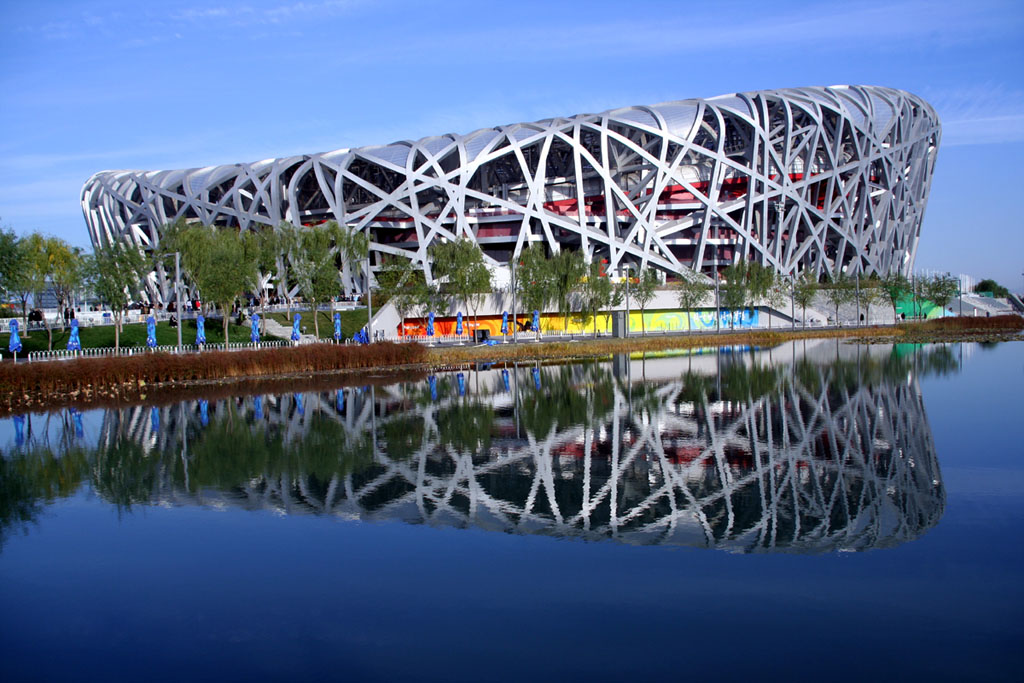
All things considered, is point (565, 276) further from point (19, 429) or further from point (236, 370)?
point (19, 429)

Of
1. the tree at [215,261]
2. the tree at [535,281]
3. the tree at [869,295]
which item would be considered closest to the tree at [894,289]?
the tree at [869,295]

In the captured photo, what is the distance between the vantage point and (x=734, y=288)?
6381 cm

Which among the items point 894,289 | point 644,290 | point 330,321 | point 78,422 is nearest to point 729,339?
point 644,290

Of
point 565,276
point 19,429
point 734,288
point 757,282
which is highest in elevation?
point 565,276

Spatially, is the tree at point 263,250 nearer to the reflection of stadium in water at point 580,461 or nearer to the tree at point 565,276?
the tree at point 565,276

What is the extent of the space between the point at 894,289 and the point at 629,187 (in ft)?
75.8

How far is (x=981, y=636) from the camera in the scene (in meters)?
6.88

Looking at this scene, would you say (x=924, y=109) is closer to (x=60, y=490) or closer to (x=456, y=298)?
(x=456, y=298)

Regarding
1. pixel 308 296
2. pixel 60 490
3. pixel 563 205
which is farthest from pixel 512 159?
pixel 60 490

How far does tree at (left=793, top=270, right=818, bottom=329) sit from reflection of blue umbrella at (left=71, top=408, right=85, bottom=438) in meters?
53.5

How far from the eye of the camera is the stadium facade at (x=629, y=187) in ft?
233

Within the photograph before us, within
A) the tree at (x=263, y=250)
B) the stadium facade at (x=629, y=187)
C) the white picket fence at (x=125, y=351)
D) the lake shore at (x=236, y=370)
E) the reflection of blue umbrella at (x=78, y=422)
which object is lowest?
the reflection of blue umbrella at (x=78, y=422)

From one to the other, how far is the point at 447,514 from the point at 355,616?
11.3ft

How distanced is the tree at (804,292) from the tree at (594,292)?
16.7m
